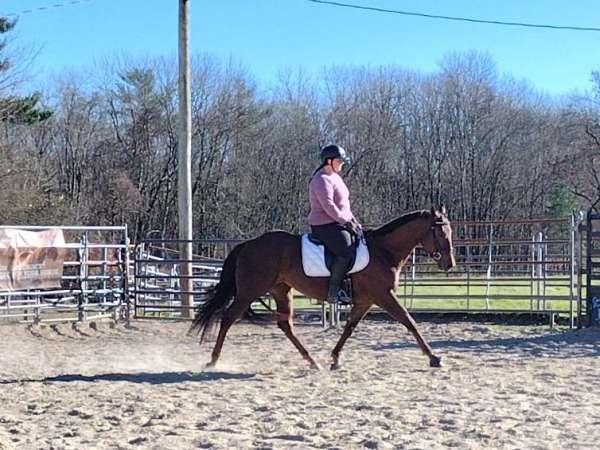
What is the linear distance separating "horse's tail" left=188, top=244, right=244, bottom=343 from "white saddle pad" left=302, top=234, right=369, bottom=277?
31.3 inches

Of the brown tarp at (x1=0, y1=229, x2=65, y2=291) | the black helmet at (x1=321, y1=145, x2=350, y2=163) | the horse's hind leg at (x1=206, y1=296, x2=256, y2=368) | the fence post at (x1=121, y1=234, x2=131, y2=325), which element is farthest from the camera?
the fence post at (x1=121, y1=234, x2=131, y2=325)

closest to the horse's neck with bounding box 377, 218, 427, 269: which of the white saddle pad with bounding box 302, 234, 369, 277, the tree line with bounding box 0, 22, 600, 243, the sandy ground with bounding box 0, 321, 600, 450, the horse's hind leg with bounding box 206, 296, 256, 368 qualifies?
the white saddle pad with bounding box 302, 234, 369, 277

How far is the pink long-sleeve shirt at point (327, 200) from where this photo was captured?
7652 millimetres

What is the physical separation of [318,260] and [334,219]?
0.47 meters

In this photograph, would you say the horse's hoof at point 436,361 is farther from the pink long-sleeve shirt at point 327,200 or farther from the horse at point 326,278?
the pink long-sleeve shirt at point 327,200

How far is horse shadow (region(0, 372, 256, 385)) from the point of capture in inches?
285

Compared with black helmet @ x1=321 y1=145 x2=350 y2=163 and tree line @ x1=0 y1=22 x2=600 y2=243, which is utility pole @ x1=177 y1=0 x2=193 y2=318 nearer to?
black helmet @ x1=321 y1=145 x2=350 y2=163

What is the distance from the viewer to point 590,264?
468 inches

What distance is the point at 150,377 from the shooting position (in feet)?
24.5

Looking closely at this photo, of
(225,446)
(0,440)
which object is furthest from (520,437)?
(0,440)

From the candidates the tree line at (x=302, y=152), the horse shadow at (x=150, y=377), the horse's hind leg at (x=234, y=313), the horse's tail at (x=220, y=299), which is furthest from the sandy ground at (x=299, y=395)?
the tree line at (x=302, y=152)

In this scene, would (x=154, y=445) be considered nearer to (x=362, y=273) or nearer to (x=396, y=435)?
(x=396, y=435)

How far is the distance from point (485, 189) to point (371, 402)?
3955 centimetres

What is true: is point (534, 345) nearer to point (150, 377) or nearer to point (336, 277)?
point (336, 277)
